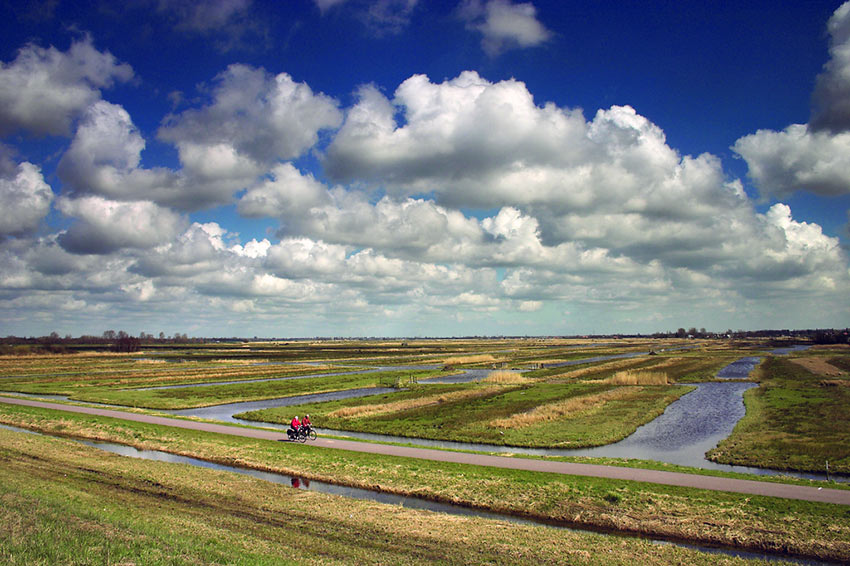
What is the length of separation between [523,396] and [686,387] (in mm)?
25142

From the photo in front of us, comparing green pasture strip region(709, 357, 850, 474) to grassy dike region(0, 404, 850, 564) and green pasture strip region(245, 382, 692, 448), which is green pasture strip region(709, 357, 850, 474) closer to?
green pasture strip region(245, 382, 692, 448)

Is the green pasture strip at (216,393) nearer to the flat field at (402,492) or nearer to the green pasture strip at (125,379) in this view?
the green pasture strip at (125,379)

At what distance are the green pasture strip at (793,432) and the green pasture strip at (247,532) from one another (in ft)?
55.7

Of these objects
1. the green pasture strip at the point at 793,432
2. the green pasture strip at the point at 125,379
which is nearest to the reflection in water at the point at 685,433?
the green pasture strip at the point at 793,432

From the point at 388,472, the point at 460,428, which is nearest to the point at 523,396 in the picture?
the point at 460,428

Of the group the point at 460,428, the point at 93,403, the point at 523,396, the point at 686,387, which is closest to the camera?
the point at 460,428

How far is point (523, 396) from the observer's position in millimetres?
59906

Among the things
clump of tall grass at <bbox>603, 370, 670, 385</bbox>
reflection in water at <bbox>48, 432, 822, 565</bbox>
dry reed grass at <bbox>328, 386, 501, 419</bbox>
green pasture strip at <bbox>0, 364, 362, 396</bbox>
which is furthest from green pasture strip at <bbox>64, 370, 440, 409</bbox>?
clump of tall grass at <bbox>603, 370, 670, 385</bbox>

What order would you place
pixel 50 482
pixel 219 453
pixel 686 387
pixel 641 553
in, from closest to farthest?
pixel 641 553 < pixel 50 482 < pixel 219 453 < pixel 686 387

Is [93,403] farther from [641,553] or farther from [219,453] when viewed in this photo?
[641,553]

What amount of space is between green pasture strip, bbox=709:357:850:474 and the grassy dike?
37.3 feet

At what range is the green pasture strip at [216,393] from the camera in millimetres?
57531

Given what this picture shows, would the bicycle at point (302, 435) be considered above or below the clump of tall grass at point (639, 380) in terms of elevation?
above

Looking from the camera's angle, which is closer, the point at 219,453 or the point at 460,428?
the point at 219,453
